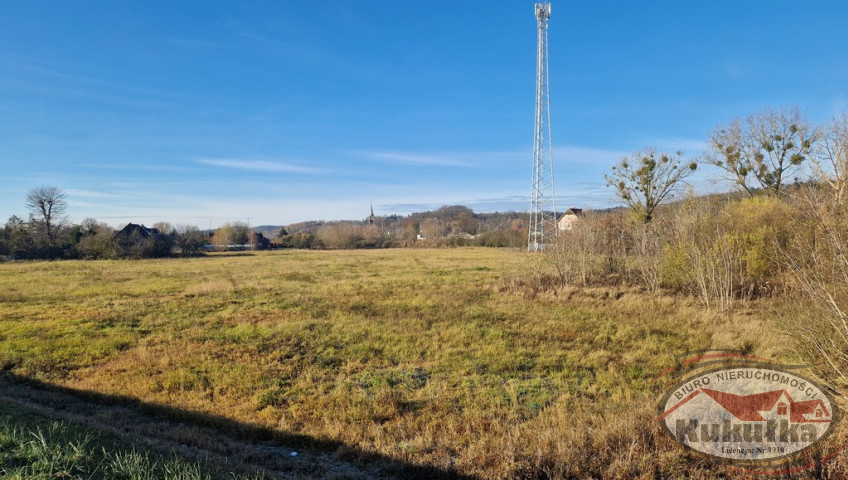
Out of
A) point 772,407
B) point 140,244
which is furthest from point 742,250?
point 140,244

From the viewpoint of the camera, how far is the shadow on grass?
16.7 ft

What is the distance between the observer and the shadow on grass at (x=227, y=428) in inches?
201

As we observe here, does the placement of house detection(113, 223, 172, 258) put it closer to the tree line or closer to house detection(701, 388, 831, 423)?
the tree line

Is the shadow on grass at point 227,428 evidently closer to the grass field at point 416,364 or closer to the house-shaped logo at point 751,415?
the grass field at point 416,364

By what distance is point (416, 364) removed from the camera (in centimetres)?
957

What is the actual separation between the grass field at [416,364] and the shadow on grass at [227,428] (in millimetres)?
57

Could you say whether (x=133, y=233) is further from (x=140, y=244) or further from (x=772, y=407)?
(x=772, y=407)

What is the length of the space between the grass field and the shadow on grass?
0.06 meters

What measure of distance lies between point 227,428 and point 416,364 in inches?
168

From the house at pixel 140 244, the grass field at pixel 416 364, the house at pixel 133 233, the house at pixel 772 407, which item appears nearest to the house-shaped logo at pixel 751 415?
the house at pixel 772 407

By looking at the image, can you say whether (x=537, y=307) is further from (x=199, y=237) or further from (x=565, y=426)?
(x=199, y=237)

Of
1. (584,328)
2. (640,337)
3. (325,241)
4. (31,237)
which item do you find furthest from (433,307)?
(325,241)

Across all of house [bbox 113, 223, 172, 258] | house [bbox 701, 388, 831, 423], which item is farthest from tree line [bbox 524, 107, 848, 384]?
house [bbox 113, 223, 172, 258]

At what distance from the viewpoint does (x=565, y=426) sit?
572 cm
